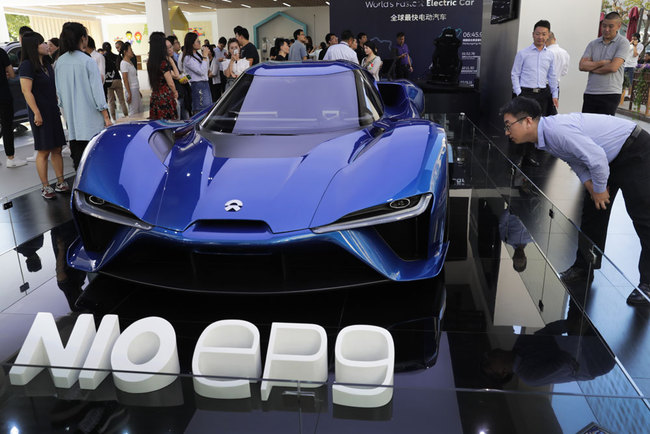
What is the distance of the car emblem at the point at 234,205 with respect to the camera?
2.52 meters

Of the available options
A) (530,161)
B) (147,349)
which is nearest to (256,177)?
(147,349)

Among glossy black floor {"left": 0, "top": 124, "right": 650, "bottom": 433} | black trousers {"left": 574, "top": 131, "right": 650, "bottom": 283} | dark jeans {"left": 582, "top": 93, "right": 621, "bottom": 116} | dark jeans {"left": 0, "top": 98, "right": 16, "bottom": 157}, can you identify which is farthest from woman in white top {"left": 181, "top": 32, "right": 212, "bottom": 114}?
black trousers {"left": 574, "top": 131, "right": 650, "bottom": 283}

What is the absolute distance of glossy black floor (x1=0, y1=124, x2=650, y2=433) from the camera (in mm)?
1485

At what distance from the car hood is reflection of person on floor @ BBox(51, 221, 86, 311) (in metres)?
0.88

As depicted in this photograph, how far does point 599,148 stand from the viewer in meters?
2.82

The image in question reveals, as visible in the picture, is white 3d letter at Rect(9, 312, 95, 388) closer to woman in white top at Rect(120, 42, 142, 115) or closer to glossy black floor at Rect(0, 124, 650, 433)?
glossy black floor at Rect(0, 124, 650, 433)

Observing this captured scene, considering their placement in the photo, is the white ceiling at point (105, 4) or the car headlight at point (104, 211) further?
the white ceiling at point (105, 4)

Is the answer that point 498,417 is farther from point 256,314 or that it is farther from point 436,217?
point 256,314

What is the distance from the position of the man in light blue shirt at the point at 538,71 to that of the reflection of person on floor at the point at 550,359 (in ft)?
15.8

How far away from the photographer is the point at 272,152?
3068mm

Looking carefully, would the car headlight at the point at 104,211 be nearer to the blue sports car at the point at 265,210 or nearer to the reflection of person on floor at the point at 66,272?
the blue sports car at the point at 265,210

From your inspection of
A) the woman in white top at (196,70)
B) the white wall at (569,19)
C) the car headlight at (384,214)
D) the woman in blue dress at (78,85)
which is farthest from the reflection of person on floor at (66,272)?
the white wall at (569,19)

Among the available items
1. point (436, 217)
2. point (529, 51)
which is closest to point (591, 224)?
point (436, 217)

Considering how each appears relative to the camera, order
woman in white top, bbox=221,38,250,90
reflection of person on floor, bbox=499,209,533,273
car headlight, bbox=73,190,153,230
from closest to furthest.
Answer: car headlight, bbox=73,190,153,230 < reflection of person on floor, bbox=499,209,533,273 < woman in white top, bbox=221,38,250,90
